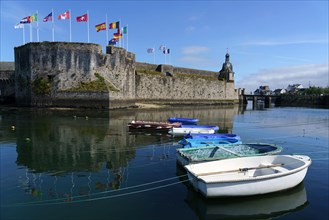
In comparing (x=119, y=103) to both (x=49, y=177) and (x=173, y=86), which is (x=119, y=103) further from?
(x=49, y=177)

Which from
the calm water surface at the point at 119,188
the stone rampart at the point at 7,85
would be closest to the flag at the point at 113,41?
the stone rampart at the point at 7,85

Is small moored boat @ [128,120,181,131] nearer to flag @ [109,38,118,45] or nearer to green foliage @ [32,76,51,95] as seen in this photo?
green foliage @ [32,76,51,95]

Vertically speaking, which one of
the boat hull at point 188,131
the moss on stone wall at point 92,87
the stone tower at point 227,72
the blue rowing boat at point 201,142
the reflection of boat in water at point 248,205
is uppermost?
the stone tower at point 227,72

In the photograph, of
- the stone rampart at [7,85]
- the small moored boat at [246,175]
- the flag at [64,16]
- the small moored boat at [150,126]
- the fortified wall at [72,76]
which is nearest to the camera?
the small moored boat at [246,175]

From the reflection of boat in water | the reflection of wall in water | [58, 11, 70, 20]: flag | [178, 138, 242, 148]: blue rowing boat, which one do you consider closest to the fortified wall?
[58, 11, 70, 20]: flag

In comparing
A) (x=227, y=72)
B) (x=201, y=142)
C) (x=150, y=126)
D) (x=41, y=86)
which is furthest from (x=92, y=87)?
(x=227, y=72)

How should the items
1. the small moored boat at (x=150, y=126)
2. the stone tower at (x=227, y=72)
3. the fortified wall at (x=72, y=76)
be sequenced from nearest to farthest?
the small moored boat at (x=150, y=126)
the fortified wall at (x=72, y=76)
the stone tower at (x=227, y=72)

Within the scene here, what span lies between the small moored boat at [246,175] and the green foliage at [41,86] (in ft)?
98.1

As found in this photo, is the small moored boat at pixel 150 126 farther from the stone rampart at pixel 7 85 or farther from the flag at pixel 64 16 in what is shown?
the stone rampart at pixel 7 85

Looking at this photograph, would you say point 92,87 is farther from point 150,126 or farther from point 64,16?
point 150,126

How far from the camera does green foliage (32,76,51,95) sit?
3359 centimetres

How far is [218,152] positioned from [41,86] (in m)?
29.2

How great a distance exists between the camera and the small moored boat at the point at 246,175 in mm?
6758

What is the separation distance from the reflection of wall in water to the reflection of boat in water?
420 cm
